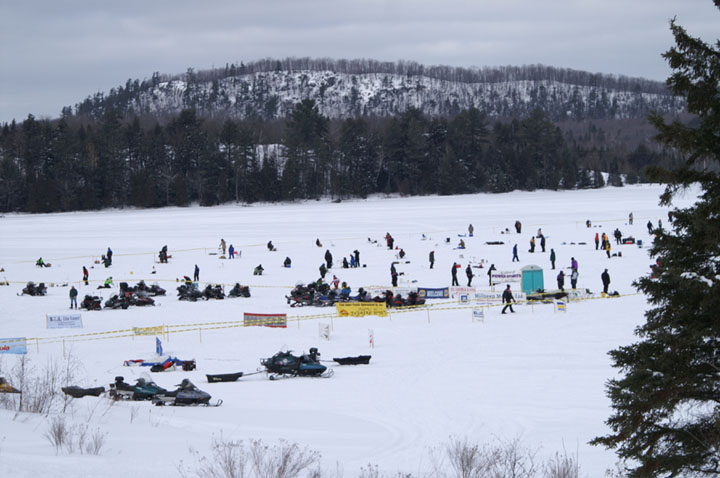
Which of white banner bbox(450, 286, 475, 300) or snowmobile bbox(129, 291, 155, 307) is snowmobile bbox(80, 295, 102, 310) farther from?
white banner bbox(450, 286, 475, 300)

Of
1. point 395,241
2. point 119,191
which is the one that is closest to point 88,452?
point 395,241

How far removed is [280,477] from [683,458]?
4.49 metres

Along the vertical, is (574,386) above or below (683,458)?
below

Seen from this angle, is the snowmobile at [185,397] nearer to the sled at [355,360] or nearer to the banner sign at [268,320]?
the sled at [355,360]

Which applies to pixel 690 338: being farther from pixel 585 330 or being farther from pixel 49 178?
pixel 49 178

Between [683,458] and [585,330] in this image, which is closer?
[683,458]

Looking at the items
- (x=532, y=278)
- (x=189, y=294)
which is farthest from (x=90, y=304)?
(x=532, y=278)

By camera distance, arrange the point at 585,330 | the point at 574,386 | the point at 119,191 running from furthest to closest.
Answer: the point at 119,191
the point at 585,330
the point at 574,386

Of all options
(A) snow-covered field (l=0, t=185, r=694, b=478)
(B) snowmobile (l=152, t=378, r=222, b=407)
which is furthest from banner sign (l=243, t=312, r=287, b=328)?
(B) snowmobile (l=152, t=378, r=222, b=407)

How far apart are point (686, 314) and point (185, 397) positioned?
10.2 metres

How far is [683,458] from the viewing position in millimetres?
8359

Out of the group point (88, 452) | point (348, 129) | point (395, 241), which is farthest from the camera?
point (348, 129)

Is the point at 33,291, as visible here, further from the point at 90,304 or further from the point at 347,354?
the point at 347,354

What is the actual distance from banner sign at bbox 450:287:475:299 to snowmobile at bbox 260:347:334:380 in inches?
493
